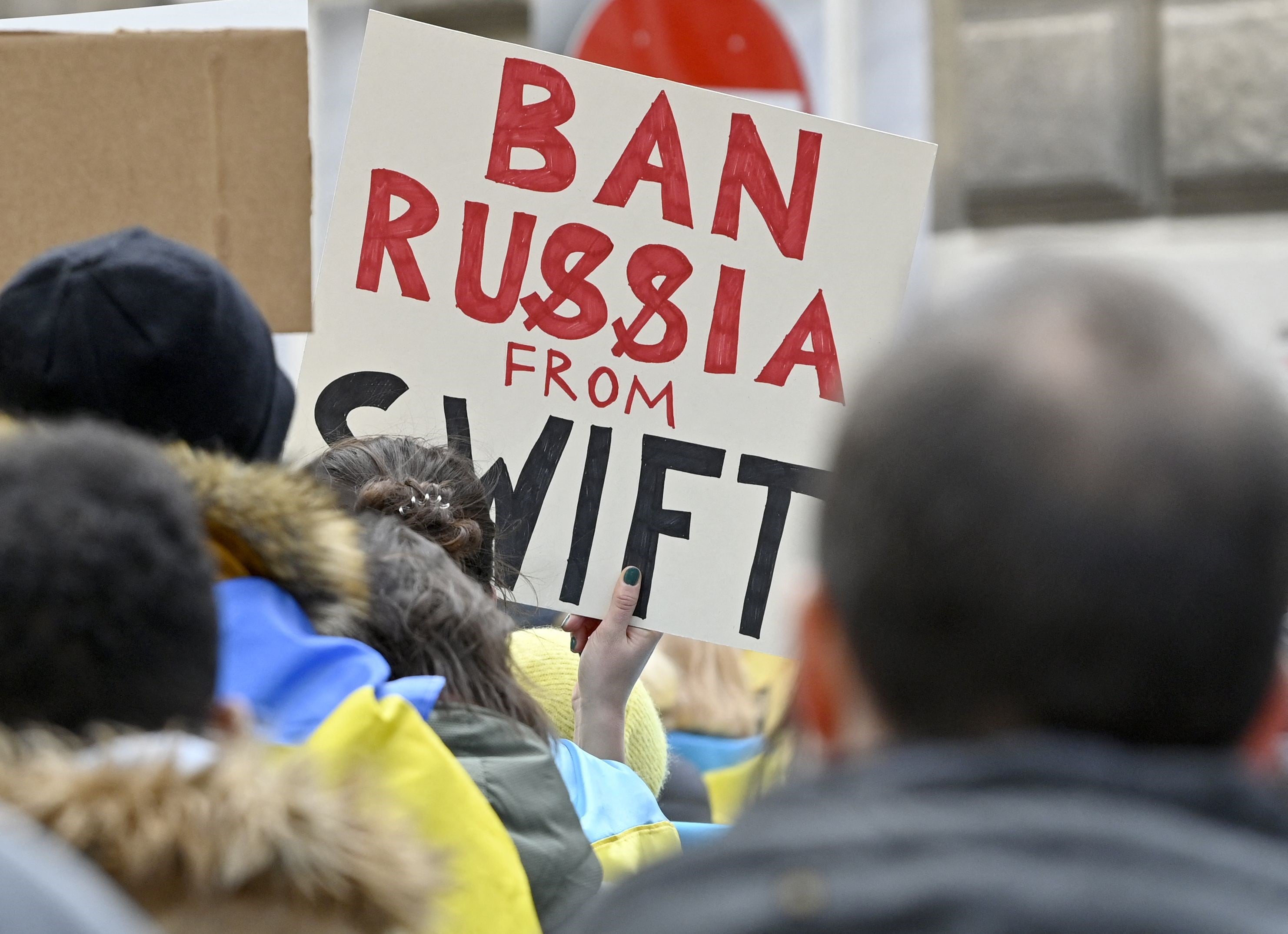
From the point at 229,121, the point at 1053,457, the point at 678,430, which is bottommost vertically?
the point at 678,430

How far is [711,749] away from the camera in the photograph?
11.3 ft

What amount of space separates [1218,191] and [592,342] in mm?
3654

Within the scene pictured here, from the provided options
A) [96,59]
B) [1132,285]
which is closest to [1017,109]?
[96,59]

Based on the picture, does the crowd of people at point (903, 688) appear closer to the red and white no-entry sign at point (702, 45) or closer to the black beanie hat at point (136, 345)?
the black beanie hat at point (136, 345)

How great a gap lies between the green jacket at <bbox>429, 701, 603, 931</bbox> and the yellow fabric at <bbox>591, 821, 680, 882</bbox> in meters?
0.16

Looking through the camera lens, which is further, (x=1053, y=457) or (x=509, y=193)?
(x=509, y=193)

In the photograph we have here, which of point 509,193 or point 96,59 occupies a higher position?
point 96,59

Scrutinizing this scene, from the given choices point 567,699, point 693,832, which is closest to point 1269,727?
point 693,832

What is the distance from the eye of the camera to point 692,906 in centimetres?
70

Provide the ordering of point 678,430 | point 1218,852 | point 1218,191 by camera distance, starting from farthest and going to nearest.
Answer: point 1218,191 < point 678,430 < point 1218,852

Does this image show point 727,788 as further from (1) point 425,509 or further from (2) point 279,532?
(2) point 279,532

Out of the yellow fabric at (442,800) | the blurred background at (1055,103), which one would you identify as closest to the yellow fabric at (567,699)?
the yellow fabric at (442,800)

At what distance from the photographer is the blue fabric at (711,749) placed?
11.3ft

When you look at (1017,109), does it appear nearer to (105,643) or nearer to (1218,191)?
(1218,191)
